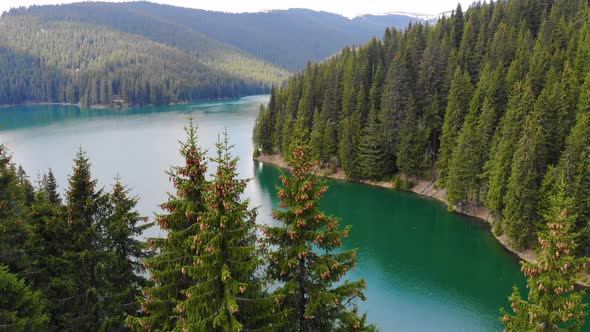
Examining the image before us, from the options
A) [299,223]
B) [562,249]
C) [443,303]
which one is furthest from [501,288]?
[299,223]

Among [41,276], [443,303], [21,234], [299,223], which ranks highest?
[299,223]

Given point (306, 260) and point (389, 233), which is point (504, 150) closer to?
point (389, 233)

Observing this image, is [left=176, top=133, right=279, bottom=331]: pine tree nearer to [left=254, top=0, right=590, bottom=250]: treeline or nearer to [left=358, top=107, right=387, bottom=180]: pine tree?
[left=254, top=0, right=590, bottom=250]: treeline

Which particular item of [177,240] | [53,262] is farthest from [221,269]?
[53,262]

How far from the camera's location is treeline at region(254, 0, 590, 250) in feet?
136

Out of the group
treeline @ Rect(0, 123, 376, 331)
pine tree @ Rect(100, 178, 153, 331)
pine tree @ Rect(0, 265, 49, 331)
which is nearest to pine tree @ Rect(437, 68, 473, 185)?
pine tree @ Rect(100, 178, 153, 331)

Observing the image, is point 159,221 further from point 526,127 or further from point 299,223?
point 526,127

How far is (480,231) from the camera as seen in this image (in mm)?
49688

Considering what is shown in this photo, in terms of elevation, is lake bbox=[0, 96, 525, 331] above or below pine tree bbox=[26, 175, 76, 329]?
below

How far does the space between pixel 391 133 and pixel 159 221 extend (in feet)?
201

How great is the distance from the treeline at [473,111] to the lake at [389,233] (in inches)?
163

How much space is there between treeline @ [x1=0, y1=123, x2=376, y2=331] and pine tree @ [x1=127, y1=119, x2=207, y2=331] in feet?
0.11

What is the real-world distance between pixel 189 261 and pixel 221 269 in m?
2.21

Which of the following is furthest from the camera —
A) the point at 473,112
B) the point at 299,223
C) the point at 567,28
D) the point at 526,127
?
the point at 567,28
